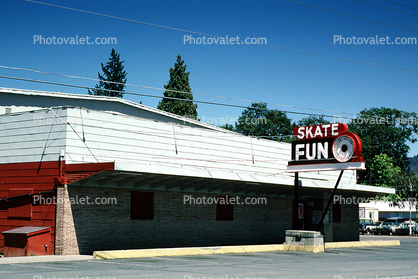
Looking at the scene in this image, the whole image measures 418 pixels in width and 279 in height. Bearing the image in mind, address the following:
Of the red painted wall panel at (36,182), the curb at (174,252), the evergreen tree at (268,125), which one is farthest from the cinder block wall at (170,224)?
the evergreen tree at (268,125)

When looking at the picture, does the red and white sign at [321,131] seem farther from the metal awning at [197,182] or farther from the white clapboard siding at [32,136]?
the white clapboard siding at [32,136]

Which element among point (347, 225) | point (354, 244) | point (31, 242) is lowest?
point (354, 244)

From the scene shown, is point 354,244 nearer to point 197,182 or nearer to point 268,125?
point 197,182

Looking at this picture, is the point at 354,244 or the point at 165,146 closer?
the point at 165,146

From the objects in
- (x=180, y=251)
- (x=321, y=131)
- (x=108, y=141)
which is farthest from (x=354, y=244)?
(x=108, y=141)

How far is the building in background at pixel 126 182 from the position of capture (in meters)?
20.0

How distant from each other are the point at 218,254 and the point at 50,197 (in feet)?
25.7

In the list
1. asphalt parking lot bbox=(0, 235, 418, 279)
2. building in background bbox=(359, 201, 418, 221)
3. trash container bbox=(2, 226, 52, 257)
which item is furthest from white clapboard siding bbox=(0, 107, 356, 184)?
building in background bbox=(359, 201, 418, 221)

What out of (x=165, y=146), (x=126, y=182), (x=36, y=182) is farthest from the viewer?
(x=165, y=146)

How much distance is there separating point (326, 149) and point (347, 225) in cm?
1374

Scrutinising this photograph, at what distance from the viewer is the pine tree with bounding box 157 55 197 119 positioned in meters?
65.6

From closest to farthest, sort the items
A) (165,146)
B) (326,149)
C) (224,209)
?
(326,149)
(165,146)
(224,209)

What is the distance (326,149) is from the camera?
23391 mm

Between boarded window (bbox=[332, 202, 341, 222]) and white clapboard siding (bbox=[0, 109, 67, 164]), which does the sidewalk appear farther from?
boarded window (bbox=[332, 202, 341, 222])
